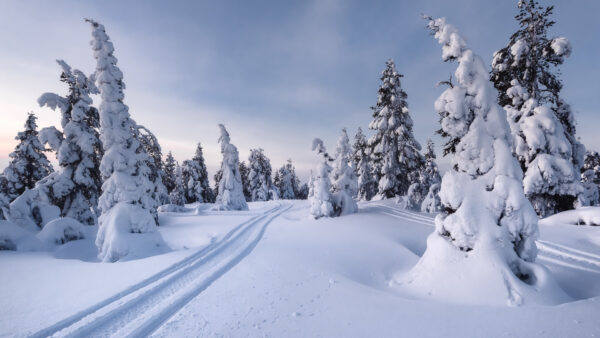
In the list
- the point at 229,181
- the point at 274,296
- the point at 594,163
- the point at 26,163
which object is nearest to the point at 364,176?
the point at 229,181

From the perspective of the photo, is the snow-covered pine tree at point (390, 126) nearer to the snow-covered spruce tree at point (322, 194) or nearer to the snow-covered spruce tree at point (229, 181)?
the snow-covered spruce tree at point (322, 194)

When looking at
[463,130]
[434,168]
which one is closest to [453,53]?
[463,130]

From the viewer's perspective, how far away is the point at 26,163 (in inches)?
835

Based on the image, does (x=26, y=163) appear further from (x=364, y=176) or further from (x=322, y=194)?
(x=364, y=176)

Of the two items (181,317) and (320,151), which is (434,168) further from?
(181,317)

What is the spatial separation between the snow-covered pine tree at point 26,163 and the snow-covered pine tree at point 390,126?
28.7 m

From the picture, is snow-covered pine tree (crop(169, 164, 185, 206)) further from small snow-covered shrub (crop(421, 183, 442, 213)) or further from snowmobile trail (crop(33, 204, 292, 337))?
snowmobile trail (crop(33, 204, 292, 337))

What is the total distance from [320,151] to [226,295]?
47.8 ft

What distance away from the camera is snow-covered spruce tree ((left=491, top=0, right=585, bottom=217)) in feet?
46.0

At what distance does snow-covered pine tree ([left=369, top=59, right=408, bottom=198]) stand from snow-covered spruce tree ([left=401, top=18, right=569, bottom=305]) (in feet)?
54.4

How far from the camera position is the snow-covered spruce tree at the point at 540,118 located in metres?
14.0

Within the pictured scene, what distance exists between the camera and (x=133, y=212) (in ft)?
39.6

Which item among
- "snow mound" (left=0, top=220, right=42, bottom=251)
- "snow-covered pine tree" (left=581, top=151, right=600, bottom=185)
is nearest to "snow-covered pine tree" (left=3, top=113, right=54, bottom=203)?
"snow mound" (left=0, top=220, right=42, bottom=251)

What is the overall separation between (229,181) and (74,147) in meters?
16.0
